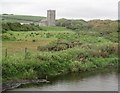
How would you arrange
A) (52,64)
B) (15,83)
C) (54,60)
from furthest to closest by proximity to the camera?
(54,60)
(52,64)
(15,83)

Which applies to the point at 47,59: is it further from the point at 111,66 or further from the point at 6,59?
the point at 111,66

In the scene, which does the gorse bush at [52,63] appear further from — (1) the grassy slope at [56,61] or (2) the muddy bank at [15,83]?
(2) the muddy bank at [15,83]

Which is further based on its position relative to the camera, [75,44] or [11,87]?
[75,44]

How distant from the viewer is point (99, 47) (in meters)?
38.8

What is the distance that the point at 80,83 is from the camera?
26.5 m

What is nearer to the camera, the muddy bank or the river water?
the muddy bank

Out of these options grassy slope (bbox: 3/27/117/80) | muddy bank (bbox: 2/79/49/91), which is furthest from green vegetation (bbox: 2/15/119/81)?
muddy bank (bbox: 2/79/49/91)

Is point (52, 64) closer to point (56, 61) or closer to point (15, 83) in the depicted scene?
point (56, 61)

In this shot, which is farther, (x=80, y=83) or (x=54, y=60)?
(x=54, y=60)

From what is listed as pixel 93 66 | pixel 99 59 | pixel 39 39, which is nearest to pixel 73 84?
pixel 93 66

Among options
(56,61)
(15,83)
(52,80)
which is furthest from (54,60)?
(15,83)

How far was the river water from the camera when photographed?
24.3 metres

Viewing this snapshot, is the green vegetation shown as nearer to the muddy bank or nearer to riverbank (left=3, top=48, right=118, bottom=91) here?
riverbank (left=3, top=48, right=118, bottom=91)

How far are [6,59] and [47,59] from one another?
12.4 feet
